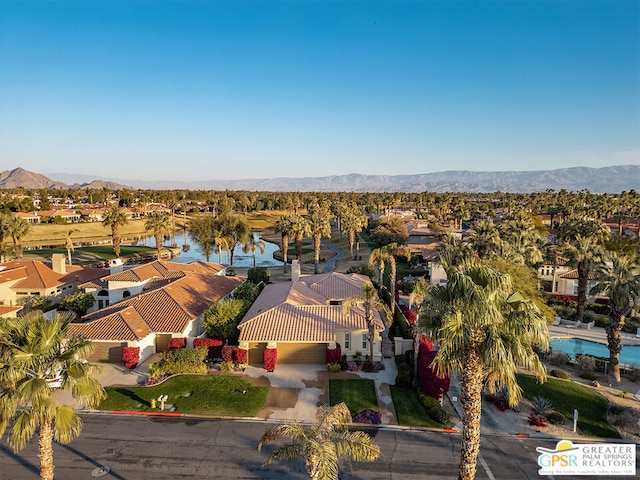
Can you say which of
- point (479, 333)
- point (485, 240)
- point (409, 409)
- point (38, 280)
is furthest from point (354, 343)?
point (38, 280)

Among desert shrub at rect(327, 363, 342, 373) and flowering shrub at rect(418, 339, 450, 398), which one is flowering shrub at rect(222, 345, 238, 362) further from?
flowering shrub at rect(418, 339, 450, 398)

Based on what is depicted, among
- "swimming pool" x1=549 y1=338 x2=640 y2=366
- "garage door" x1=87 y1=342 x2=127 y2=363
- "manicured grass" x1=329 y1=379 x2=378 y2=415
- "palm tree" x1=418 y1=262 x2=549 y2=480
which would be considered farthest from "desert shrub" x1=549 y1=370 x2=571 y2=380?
"garage door" x1=87 y1=342 x2=127 y2=363

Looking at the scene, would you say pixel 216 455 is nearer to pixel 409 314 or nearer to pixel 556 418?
pixel 556 418

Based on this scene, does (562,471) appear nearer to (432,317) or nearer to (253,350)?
(432,317)

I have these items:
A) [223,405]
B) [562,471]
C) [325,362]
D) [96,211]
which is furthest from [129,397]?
[96,211]

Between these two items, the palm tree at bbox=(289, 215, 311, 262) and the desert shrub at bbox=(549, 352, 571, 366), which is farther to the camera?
the palm tree at bbox=(289, 215, 311, 262)

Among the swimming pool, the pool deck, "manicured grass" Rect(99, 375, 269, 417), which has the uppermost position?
"manicured grass" Rect(99, 375, 269, 417)
